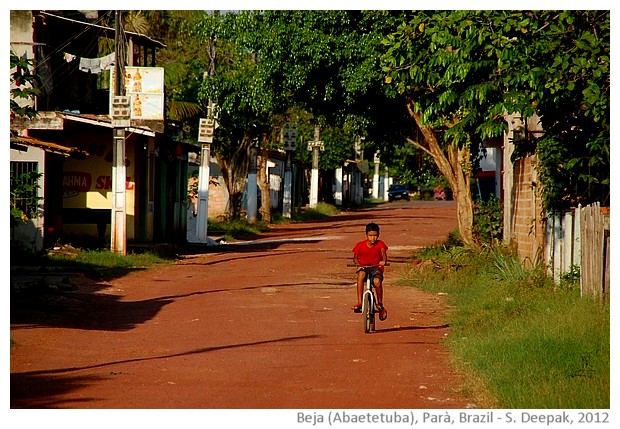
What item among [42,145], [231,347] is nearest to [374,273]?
[231,347]

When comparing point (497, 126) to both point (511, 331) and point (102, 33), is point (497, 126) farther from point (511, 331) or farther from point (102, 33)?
point (102, 33)

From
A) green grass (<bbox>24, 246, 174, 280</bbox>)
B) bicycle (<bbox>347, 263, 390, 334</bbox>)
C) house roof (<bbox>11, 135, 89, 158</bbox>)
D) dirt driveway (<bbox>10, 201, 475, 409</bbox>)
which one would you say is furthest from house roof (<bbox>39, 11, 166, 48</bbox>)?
bicycle (<bbox>347, 263, 390, 334</bbox>)

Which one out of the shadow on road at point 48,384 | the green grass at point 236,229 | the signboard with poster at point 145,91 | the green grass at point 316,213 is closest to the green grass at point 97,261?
the signboard with poster at point 145,91

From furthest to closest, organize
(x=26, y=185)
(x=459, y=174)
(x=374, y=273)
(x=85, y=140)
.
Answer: (x=85, y=140) < (x=459, y=174) < (x=26, y=185) < (x=374, y=273)

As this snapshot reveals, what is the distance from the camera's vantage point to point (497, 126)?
489 inches

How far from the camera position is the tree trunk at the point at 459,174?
75.8 feet

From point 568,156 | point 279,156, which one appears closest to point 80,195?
point 568,156

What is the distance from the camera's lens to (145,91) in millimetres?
24734

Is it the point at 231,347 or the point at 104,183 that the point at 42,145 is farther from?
the point at 231,347

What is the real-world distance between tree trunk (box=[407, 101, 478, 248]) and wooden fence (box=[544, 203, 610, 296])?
708cm

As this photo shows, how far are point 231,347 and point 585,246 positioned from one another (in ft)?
14.7

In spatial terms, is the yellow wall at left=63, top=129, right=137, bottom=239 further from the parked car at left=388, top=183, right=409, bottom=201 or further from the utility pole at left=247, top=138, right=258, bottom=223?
the parked car at left=388, top=183, right=409, bottom=201
